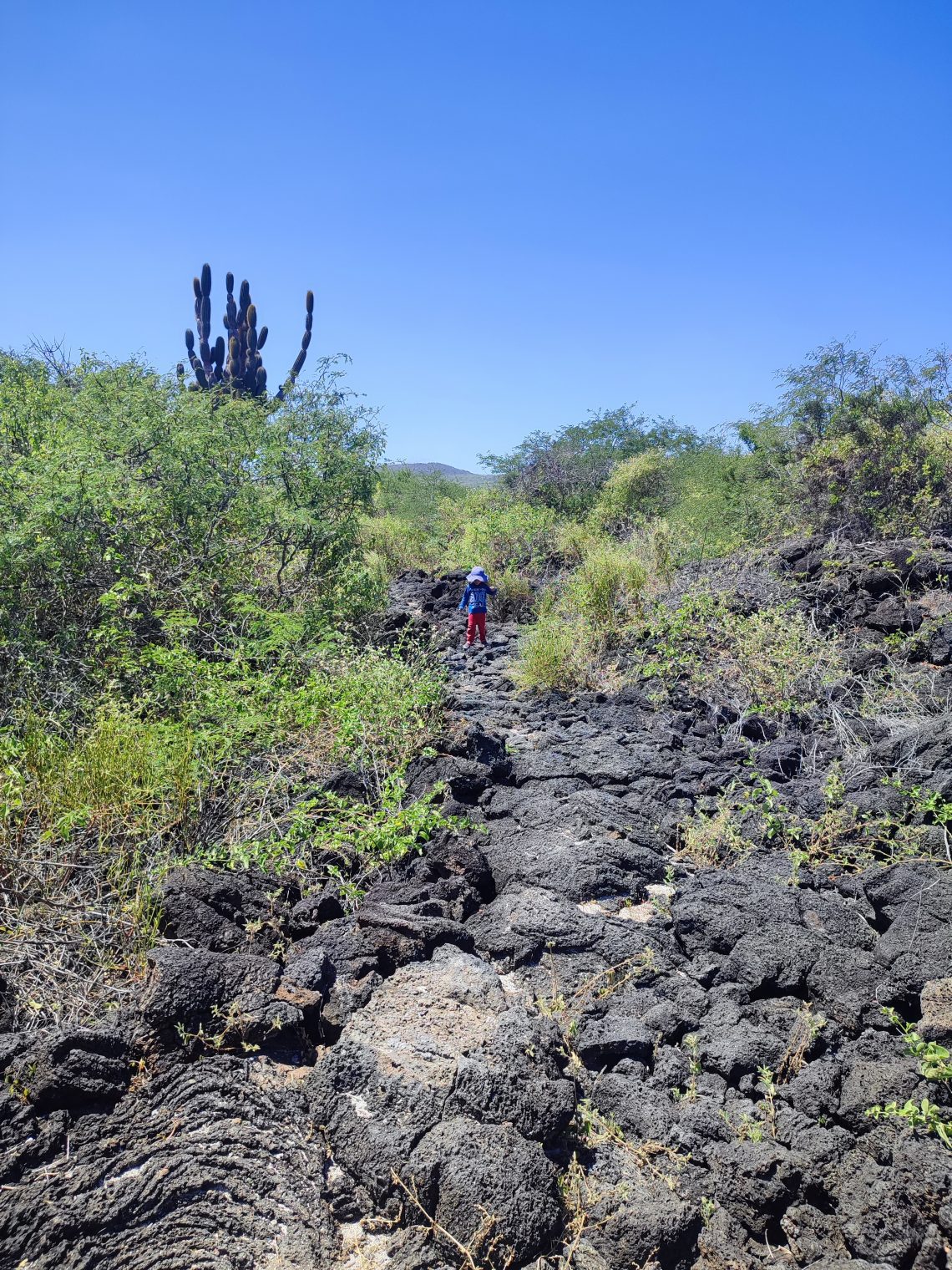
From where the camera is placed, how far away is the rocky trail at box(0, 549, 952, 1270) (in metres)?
2.32

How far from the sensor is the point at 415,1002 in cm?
298

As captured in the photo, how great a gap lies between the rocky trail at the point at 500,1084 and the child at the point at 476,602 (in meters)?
6.00

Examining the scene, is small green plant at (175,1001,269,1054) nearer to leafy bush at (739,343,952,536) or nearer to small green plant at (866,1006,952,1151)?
small green plant at (866,1006,952,1151)

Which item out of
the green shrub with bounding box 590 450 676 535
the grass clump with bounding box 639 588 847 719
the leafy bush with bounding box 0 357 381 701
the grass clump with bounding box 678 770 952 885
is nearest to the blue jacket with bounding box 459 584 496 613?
the leafy bush with bounding box 0 357 381 701

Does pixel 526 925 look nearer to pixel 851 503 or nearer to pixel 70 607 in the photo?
pixel 70 607

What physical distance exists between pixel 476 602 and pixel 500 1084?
7796mm

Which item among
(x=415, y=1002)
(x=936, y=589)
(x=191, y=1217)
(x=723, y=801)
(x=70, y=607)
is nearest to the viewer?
(x=191, y=1217)

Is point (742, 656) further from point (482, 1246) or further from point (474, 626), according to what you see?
point (482, 1246)

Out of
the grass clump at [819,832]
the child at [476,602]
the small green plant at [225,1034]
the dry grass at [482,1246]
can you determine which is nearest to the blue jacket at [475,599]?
the child at [476,602]

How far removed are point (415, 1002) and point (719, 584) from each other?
24.1 feet

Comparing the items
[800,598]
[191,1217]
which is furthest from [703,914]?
[800,598]

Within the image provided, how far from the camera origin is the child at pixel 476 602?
395 inches

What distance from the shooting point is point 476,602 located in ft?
33.5

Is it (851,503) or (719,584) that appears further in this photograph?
(851,503)
